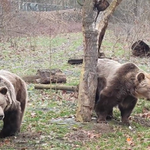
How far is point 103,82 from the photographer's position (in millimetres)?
8477

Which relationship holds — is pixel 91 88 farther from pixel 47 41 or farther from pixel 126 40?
pixel 47 41

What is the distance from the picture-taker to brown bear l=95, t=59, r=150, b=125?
796 centimetres

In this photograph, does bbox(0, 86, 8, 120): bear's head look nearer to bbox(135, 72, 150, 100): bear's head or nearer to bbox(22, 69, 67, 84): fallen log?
bbox(135, 72, 150, 100): bear's head

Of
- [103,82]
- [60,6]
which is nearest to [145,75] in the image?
[103,82]

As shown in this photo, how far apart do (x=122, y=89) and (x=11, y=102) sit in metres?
2.74

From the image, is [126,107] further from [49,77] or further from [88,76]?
[49,77]

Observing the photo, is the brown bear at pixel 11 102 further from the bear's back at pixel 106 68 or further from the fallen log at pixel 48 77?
the fallen log at pixel 48 77

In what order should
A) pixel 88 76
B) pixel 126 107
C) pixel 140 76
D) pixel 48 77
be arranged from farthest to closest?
pixel 48 77, pixel 126 107, pixel 88 76, pixel 140 76

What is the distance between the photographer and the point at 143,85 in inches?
312

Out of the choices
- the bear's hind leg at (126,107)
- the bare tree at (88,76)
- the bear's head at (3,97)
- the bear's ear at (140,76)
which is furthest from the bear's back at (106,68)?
the bear's head at (3,97)

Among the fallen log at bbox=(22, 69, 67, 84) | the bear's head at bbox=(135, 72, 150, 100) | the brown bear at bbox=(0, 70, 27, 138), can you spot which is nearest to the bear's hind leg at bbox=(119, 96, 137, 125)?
the bear's head at bbox=(135, 72, 150, 100)

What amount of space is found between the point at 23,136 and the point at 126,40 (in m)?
15.3

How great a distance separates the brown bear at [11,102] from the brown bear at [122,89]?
6.05 feet

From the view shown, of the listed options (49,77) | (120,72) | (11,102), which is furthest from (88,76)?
(49,77)
